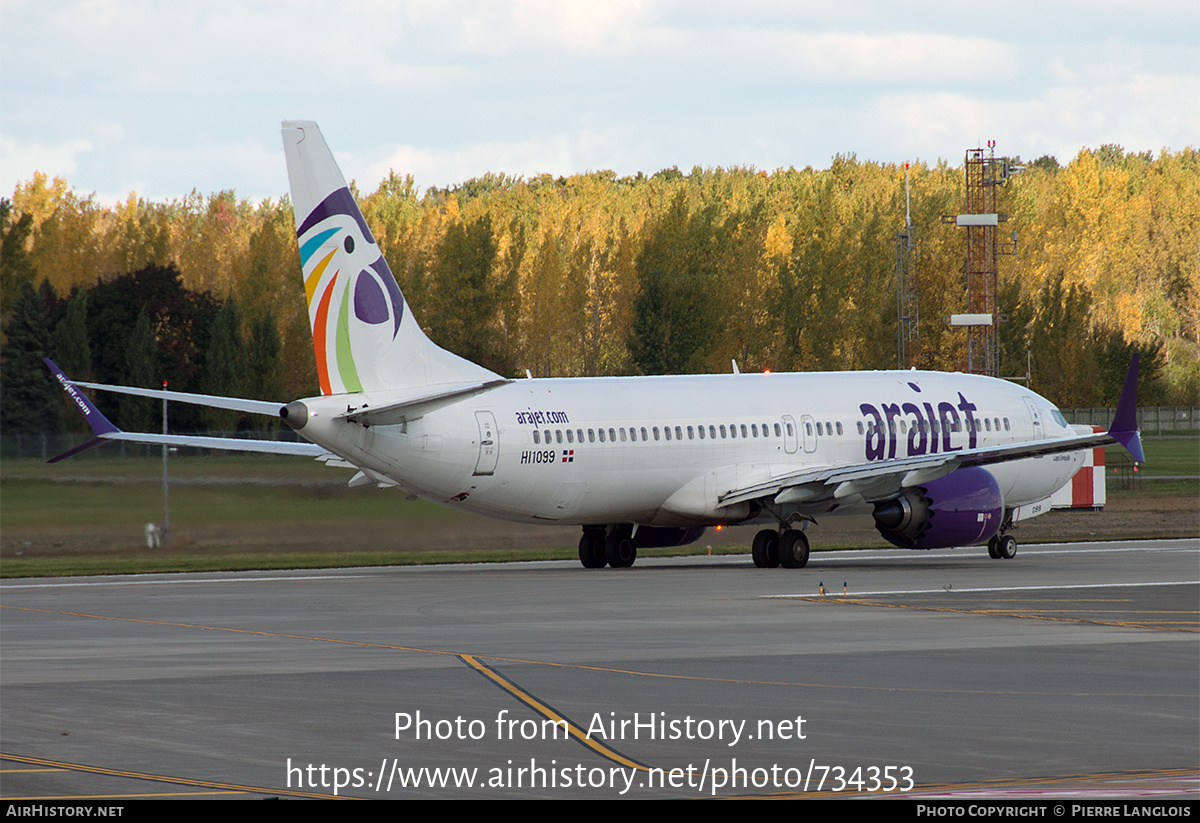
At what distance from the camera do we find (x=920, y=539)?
35.7 metres

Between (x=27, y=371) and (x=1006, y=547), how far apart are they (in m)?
50.9

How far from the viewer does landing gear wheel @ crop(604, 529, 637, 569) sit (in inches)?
1463

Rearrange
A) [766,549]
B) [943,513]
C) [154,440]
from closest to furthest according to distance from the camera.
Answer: [154,440] → [943,513] → [766,549]

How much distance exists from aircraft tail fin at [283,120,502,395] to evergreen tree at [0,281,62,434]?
114ft

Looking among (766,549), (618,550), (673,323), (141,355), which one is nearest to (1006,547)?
(766,549)

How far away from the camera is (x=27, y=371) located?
76375 millimetres

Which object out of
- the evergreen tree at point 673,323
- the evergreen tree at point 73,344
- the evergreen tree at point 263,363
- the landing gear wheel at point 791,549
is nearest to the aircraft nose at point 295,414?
the landing gear wheel at point 791,549

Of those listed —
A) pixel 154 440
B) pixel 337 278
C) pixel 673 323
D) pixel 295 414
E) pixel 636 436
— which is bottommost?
pixel 636 436

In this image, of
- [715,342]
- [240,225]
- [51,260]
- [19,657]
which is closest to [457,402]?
[19,657]

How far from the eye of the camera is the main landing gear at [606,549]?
3712cm

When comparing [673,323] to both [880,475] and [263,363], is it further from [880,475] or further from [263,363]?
[880,475]

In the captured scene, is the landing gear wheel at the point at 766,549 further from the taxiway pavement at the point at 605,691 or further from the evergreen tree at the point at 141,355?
the evergreen tree at the point at 141,355

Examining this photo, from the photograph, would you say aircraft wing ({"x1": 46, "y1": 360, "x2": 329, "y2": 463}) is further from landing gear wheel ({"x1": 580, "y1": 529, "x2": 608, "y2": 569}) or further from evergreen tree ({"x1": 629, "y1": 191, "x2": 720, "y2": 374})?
evergreen tree ({"x1": 629, "y1": 191, "x2": 720, "y2": 374})

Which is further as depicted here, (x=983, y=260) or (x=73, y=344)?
(x=73, y=344)
